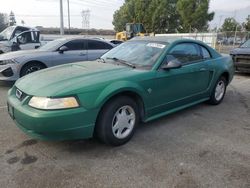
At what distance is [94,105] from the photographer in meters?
3.08

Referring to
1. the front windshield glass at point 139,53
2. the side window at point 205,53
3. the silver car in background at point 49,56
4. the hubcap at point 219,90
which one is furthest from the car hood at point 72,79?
the silver car in background at point 49,56

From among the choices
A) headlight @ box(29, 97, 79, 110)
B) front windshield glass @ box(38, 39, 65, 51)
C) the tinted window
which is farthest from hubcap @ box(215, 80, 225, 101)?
front windshield glass @ box(38, 39, 65, 51)

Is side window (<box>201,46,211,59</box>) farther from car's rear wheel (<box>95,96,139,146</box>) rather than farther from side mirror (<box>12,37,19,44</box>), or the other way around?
side mirror (<box>12,37,19,44</box>)

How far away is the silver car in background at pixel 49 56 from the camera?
6.86 meters

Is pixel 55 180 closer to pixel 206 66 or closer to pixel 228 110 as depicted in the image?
pixel 206 66

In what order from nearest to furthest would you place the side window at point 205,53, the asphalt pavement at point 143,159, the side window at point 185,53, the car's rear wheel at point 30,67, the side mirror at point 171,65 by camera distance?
the asphalt pavement at point 143,159 → the side mirror at point 171,65 → the side window at point 185,53 → the side window at point 205,53 → the car's rear wheel at point 30,67

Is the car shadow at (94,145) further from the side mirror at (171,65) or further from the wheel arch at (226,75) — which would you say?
the wheel arch at (226,75)

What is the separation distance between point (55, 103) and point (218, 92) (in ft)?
12.7

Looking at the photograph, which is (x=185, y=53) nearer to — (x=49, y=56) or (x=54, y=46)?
(x=49, y=56)

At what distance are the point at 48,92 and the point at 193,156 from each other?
1969 millimetres

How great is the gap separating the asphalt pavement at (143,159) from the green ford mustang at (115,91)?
11.6 inches

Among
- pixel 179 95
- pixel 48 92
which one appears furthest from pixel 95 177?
pixel 179 95

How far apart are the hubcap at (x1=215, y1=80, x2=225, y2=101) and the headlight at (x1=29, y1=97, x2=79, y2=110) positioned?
140 inches

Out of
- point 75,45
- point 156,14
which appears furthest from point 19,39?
point 156,14
